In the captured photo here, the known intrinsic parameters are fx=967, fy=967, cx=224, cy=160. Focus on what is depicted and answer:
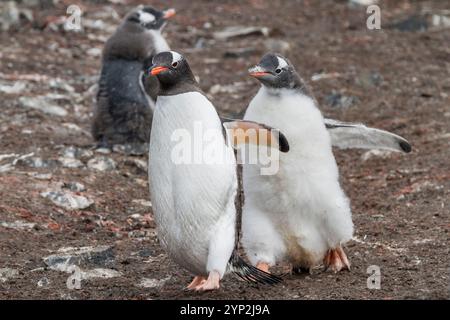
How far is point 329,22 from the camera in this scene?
13578 millimetres

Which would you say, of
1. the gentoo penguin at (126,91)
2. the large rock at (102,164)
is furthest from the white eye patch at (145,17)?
the large rock at (102,164)

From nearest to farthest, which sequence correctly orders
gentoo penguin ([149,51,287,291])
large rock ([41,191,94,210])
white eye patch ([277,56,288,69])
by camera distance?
1. gentoo penguin ([149,51,287,291])
2. white eye patch ([277,56,288,69])
3. large rock ([41,191,94,210])

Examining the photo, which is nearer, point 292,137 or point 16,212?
point 292,137

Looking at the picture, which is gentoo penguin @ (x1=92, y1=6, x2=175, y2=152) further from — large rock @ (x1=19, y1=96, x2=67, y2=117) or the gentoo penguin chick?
the gentoo penguin chick

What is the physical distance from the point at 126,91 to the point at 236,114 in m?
2.68

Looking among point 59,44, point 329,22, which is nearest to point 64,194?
point 59,44

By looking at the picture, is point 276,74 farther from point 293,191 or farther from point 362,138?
point 362,138

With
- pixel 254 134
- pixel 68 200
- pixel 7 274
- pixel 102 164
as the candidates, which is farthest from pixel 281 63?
pixel 102 164

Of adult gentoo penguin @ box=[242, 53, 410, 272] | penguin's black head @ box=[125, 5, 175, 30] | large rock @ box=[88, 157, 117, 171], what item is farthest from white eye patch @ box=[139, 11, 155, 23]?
adult gentoo penguin @ box=[242, 53, 410, 272]

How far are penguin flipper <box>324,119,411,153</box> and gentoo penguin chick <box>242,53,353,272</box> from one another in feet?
1.19

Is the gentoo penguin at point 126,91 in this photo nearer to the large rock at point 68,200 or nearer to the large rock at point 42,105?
the large rock at point 42,105

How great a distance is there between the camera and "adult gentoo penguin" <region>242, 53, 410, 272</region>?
209 inches

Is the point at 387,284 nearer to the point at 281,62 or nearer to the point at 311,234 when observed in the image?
the point at 311,234

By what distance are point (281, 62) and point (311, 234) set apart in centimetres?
98
